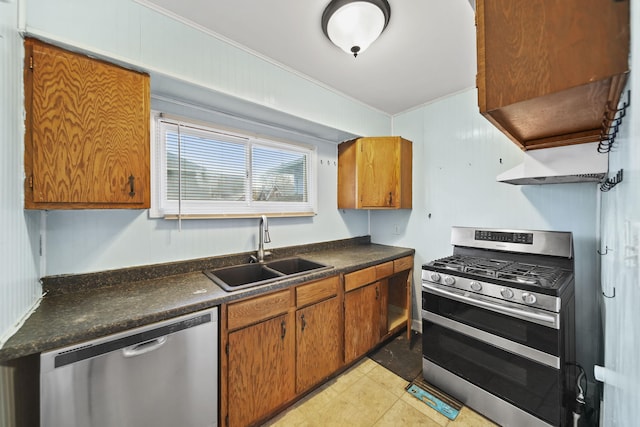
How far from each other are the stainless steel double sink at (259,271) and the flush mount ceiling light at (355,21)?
61.0 inches

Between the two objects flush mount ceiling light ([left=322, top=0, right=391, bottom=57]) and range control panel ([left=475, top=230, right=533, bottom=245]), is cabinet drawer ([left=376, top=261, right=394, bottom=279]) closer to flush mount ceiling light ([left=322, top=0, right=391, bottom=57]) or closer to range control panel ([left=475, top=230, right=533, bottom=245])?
range control panel ([left=475, top=230, right=533, bottom=245])

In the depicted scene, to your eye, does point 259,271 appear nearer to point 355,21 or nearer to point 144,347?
point 144,347

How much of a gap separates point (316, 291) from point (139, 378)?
1068mm

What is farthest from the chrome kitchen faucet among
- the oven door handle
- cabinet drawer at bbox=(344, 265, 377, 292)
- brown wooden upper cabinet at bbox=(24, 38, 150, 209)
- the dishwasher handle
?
the oven door handle

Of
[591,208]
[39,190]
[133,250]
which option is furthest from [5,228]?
[591,208]

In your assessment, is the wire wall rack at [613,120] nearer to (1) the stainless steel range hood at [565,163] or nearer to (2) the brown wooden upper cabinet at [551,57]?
(2) the brown wooden upper cabinet at [551,57]

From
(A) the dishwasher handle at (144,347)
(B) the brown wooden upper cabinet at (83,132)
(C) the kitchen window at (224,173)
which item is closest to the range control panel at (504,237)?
(C) the kitchen window at (224,173)

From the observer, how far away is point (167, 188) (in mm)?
1751

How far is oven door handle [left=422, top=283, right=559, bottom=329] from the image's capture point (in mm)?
1341

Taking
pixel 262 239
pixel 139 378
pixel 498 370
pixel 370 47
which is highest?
pixel 370 47

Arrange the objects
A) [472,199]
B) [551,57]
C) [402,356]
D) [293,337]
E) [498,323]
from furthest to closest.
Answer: [472,199] → [402,356] → [293,337] → [498,323] → [551,57]

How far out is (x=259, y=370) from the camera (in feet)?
4.84

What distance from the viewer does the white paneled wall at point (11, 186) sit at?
2.98 ft

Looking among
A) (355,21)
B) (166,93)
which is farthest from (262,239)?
(355,21)
